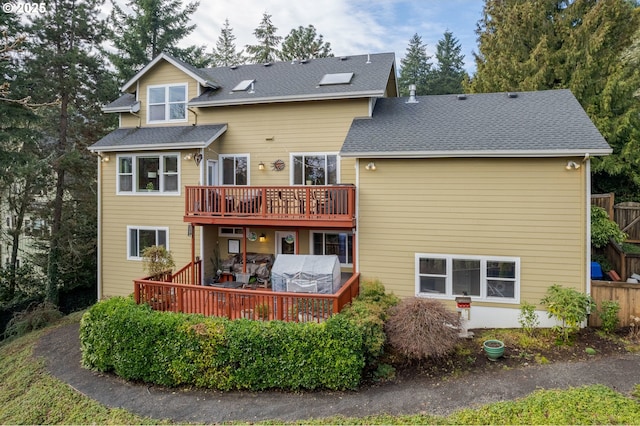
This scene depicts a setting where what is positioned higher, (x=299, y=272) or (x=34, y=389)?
(x=299, y=272)

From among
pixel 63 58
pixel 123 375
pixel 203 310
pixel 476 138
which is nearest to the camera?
pixel 123 375

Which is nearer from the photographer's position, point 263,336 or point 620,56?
point 263,336

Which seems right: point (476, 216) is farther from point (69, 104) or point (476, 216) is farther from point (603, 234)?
point (69, 104)

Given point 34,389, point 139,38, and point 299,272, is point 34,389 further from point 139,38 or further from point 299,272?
point 139,38

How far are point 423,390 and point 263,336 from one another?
329cm

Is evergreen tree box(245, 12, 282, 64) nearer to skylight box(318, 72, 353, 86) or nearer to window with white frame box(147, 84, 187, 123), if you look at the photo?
window with white frame box(147, 84, 187, 123)

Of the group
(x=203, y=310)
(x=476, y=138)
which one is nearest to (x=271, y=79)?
(x=476, y=138)

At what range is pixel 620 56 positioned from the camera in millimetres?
17250

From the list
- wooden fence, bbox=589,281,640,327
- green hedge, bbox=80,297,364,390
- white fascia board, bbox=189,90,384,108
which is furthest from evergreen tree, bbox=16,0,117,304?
wooden fence, bbox=589,281,640,327

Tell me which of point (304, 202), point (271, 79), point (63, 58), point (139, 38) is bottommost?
point (304, 202)

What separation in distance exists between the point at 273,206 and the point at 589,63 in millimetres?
16567

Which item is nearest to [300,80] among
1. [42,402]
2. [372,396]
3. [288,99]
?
[288,99]

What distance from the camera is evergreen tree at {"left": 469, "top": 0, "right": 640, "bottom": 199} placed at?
16.4 metres

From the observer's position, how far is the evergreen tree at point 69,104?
15383 mm
